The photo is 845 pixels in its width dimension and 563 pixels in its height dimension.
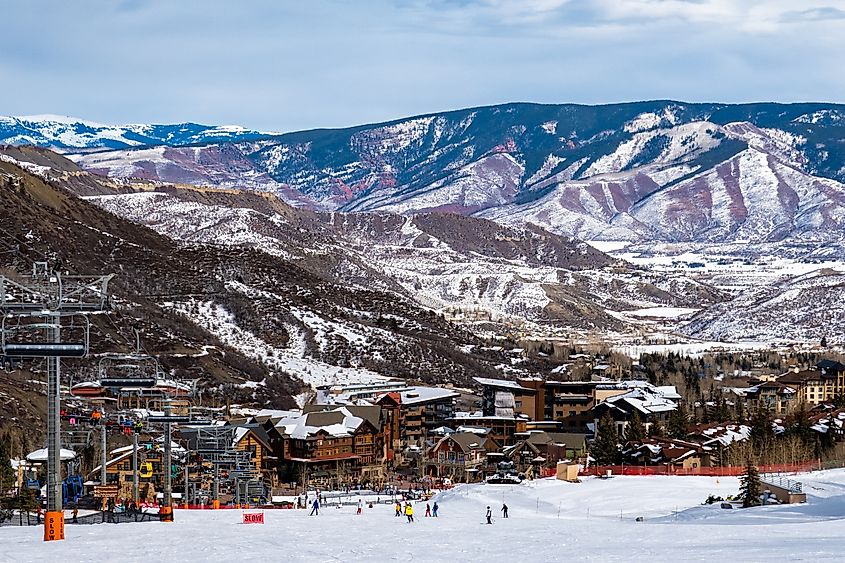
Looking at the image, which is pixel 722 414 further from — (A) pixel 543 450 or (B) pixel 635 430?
(A) pixel 543 450

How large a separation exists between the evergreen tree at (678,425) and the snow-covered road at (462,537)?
27.8 meters

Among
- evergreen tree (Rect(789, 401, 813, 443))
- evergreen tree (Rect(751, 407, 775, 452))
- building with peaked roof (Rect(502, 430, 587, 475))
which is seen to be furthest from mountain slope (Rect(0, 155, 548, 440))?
evergreen tree (Rect(789, 401, 813, 443))

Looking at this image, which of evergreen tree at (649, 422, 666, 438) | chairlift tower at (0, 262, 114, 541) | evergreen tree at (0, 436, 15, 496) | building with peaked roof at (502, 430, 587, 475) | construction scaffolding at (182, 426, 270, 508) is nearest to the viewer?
chairlift tower at (0, 262, 114, 541)

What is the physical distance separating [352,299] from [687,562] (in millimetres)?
145256

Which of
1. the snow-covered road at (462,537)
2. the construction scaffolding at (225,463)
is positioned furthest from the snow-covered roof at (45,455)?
the snow-covered road at (462,537)

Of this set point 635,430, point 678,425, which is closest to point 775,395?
point 678,425

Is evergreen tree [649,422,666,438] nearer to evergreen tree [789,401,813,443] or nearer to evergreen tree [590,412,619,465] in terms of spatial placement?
evergreen tree [590,412,619,465]

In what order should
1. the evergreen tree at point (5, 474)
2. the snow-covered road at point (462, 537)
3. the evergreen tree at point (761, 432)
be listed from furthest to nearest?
the evergreen tree at point (761, 432) < the evergreen tree at point (5, 474) < the snow-covered road at point (462, 537)

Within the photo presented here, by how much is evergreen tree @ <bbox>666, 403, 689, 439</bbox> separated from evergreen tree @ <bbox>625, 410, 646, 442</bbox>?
69.4 inches

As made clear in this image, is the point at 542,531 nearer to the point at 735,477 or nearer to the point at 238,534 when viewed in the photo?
the point at 238,534

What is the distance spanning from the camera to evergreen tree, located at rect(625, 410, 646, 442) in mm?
91750

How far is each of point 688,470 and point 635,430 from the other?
1097 cm

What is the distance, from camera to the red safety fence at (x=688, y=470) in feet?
262

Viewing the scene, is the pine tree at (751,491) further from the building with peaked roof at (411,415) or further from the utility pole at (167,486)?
the building with peaked roof at (411,415)
